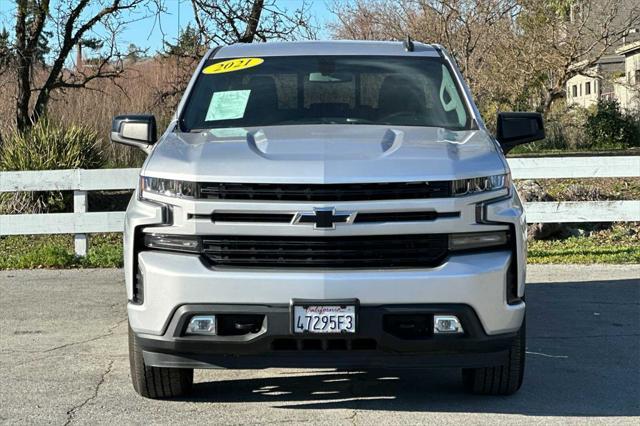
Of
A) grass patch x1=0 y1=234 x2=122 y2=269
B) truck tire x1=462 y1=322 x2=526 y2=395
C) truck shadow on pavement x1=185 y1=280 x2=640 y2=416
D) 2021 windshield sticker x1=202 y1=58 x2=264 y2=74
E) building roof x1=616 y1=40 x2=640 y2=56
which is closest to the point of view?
truck tire x1=462 y1=322 x2=526 y2=395

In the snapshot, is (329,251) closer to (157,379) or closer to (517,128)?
(157,379)

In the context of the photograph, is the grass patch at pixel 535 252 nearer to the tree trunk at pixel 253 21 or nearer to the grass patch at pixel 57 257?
the grass patch at pixel 57 257

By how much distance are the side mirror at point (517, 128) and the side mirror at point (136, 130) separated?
213cm

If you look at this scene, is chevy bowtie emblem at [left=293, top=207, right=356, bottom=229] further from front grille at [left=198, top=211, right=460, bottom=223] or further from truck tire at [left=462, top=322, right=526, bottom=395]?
truck tire at [left=462, top=322, right=526, bottom=395]

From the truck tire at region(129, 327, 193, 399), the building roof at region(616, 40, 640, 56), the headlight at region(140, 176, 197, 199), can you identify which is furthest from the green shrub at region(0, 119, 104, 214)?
the building roof at region(616, 40, 640, 56)

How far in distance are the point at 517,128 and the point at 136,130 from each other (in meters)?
2.35

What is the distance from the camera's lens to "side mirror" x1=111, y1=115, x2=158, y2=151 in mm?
6125

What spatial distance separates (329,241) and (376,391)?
1.29 metres

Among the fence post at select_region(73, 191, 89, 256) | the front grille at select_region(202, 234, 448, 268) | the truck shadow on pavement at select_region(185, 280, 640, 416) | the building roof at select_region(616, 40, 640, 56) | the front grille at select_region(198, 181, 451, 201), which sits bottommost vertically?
the truck shadow on pavement at select_region(185, 280, 640, 416)

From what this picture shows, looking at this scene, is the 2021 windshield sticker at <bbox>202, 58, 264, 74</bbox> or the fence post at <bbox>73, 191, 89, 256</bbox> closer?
the 2021 windshield sticker at <bbox>202, 58, 264, 74</bbox>

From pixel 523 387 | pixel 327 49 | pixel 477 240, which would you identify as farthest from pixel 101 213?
pixel 477 240

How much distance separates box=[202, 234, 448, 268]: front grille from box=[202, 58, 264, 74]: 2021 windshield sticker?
6.39ft

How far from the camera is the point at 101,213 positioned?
11.4 meters

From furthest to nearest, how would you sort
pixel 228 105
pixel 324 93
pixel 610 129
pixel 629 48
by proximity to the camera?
1. pixel 629 48
2. pixel 610 129
3. pixel 324 93
4. pixel 228 105
